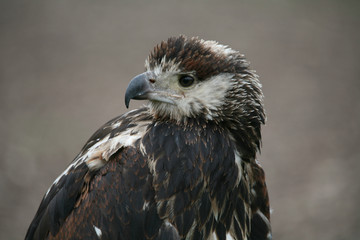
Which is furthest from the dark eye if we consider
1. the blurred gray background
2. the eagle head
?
the blurred gray background

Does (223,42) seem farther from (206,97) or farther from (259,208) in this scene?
(206,97)

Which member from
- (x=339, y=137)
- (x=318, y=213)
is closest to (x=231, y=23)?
(x=339, y=137)

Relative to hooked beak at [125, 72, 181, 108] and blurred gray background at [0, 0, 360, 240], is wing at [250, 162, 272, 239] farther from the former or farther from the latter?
blurred gray background at [0, 0, 360, 240]

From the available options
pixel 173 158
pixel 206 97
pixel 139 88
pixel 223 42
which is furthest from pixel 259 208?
pixel 223 42

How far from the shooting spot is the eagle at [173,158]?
3.12m

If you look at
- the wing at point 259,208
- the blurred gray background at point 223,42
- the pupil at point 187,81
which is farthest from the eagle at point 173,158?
the blurred gray background at point 223,42

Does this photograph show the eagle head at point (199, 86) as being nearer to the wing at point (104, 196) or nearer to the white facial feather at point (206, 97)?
the white facial feather at point (206, 97)

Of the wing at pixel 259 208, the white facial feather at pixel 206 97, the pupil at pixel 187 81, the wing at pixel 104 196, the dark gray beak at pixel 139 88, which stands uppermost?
the dark gray beak at pixel 139 88

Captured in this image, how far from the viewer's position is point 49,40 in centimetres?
1047

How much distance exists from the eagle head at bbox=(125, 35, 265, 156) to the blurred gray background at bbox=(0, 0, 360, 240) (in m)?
3.56

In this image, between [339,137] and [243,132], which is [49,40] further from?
[243,132]

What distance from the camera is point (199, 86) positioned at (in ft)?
10.5

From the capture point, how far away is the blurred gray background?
22.6 feet

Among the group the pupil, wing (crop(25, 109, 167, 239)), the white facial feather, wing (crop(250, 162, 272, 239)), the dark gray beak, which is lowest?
wing (crop(250, 162, 272, 239))
